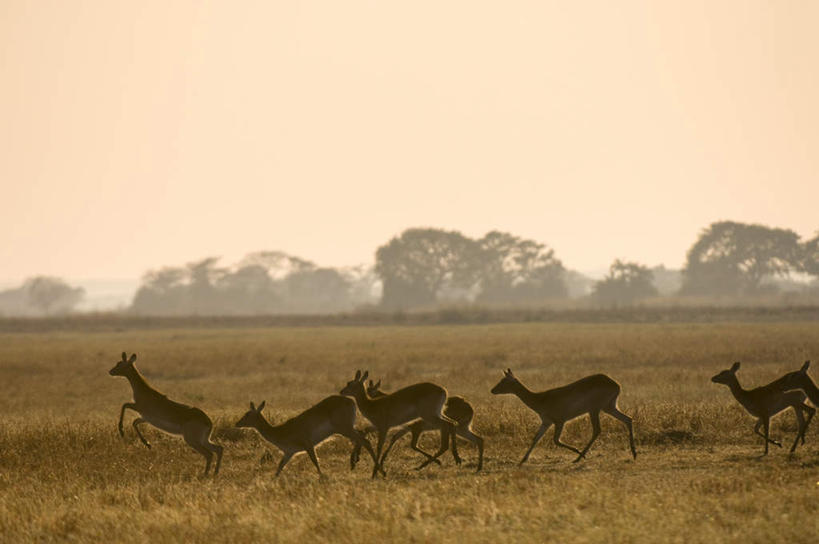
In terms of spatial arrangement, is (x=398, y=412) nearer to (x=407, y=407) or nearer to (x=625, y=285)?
(x=407, y=407)

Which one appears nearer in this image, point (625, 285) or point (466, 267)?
point (625, 285)

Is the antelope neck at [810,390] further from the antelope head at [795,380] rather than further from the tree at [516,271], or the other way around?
the tree at [516,271]

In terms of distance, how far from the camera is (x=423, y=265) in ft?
335

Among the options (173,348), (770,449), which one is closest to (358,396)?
(770,449)

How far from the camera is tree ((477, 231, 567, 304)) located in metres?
103

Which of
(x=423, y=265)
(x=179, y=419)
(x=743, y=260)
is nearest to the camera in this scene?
(x=179, y=419)

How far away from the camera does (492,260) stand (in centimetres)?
10544

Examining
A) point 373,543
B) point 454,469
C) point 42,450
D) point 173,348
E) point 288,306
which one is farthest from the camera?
point 288,306

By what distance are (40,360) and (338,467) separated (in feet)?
84.8

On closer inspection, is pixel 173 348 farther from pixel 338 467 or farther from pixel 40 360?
pixel 338 467

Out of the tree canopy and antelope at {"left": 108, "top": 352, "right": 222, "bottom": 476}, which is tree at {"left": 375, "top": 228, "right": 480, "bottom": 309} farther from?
antelope at {"left": 108, "top": 352, "right": 222, "bottom": 476}

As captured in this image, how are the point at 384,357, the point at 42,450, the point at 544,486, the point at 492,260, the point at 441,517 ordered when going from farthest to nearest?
the point at 492,260 < the point at 384,357 < the point at 42,450 < the point at 544,486 < the point at 441,517

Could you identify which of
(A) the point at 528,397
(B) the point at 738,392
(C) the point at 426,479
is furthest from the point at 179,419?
(B) the point at 738,392

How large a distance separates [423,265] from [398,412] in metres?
88.4
